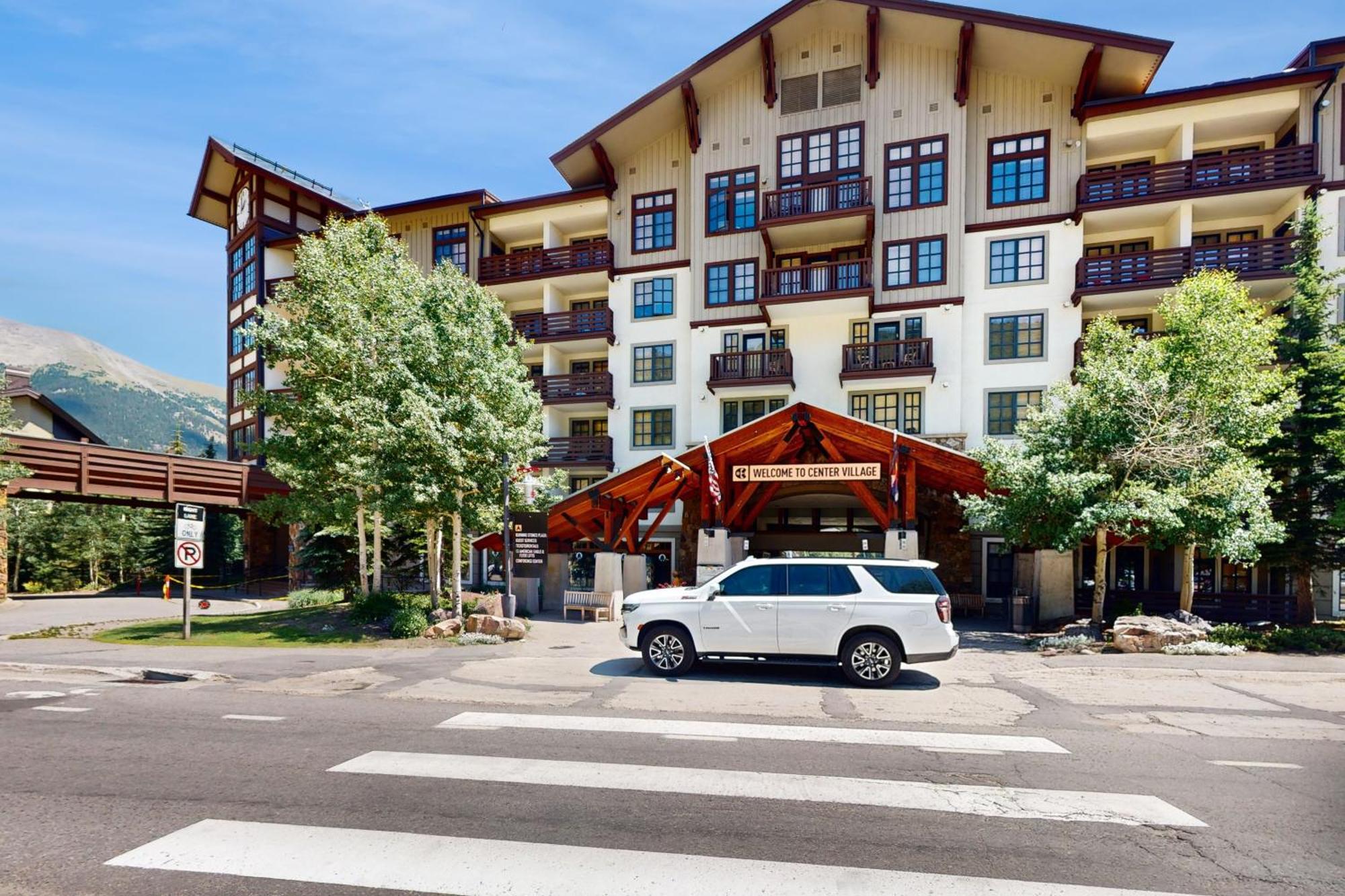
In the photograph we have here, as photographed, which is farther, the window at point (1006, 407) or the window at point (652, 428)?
the window at point (652, 428)

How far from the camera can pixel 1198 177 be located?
76.3ft

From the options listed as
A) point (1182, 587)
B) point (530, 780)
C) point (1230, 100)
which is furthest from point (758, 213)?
point (530, 780)

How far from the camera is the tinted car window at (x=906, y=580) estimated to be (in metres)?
10.5

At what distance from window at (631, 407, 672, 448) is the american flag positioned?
25.8 feet

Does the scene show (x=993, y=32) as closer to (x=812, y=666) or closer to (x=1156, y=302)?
(x=1156, y=302)

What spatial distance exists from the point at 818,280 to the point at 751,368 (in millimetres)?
4257

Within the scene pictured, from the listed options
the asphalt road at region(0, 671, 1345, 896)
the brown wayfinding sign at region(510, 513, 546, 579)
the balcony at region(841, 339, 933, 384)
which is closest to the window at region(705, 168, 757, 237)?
the balcony at region(841, 339, 933, 384)

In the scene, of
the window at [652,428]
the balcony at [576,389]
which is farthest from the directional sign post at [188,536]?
the window at [652,428]

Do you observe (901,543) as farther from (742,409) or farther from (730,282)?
(730,282)

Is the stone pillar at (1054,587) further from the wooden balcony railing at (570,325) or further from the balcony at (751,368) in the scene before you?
the wooden balcony railing at (570,325)

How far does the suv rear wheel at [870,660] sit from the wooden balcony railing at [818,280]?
17166mm

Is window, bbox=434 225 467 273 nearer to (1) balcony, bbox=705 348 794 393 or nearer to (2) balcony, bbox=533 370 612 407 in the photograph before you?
(2) balcony, bbox=533 370 612 407

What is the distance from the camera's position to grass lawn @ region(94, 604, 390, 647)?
15781 mm

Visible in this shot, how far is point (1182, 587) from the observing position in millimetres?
17156
